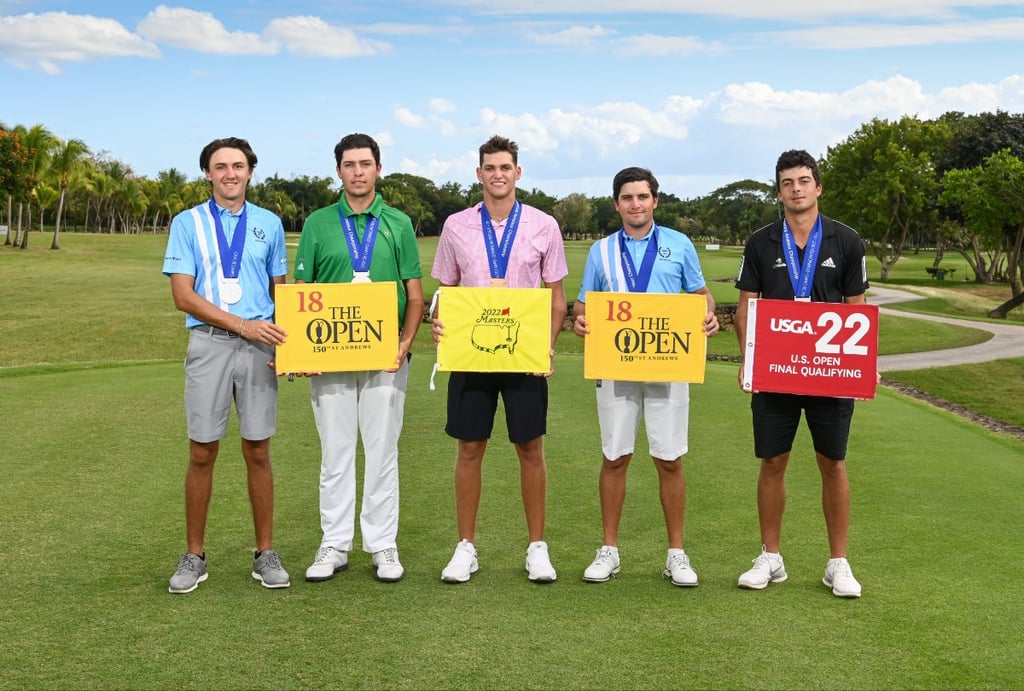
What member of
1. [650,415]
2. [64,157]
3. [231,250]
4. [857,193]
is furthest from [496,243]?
[64,157]

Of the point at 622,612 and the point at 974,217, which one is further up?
the point at 974,217

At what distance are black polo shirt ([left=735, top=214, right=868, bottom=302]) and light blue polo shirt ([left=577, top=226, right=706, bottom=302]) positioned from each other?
0.28 m

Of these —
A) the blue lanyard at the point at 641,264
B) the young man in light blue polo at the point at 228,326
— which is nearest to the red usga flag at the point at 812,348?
the blue lanyard at the point at 641,264

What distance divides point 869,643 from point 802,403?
133 cm

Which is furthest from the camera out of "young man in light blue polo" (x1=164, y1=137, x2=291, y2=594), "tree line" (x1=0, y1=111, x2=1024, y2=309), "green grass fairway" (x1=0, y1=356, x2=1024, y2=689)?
"tree line" (x1=0, y1=111, x2=1024, y2=309)

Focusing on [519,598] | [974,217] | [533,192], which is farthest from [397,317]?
[533,192]

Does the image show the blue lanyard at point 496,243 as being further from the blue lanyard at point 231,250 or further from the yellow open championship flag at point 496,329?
the blue lanyard at point 231,250

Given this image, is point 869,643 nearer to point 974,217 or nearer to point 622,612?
point 622,612

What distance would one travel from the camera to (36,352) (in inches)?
769

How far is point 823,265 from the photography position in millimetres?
4746

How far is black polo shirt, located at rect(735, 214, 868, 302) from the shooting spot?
15.6 ft

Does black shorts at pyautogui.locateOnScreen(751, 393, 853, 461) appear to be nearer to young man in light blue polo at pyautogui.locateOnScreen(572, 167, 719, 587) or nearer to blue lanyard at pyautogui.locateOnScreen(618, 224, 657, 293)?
young man in light blue polo at pyautogui.locateOnScreen(572, 167, 719, 587)

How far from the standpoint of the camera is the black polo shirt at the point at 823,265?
4.75 meters

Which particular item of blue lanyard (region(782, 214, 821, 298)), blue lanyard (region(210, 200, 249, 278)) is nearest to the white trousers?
blue lanyard (region(210, 200, 249, 278))
